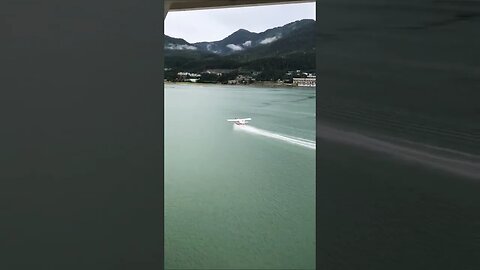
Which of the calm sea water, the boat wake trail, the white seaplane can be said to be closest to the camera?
the calm sea water

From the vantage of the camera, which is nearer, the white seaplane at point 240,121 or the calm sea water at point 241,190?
the calm sea water at point 241,190

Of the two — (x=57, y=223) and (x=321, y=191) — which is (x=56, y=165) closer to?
(x=57, y=223)

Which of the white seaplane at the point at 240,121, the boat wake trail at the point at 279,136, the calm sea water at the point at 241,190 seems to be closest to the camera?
the calm sea water at the point at 241,190

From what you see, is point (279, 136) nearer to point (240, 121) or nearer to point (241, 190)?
point (240, 121)

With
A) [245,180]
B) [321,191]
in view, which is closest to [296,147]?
[245,180]

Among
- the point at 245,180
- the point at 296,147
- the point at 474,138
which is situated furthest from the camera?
the point at 296,147

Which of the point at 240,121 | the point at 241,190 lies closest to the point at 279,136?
the point at 240,121

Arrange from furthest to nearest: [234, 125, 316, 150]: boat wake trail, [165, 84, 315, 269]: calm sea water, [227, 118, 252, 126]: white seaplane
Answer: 1. [227, 118, 252, 126]: white seaplane
2. [234, 125, 316, 150]: boat wake trail
3. [165, 84, 315, 269]: calm sea water

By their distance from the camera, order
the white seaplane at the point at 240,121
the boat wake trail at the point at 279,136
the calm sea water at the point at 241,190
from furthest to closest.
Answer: the white seaplane at the point at 240,121, the boat wake trail at the point at 279,136, the calm sea water at the point at 241,190
